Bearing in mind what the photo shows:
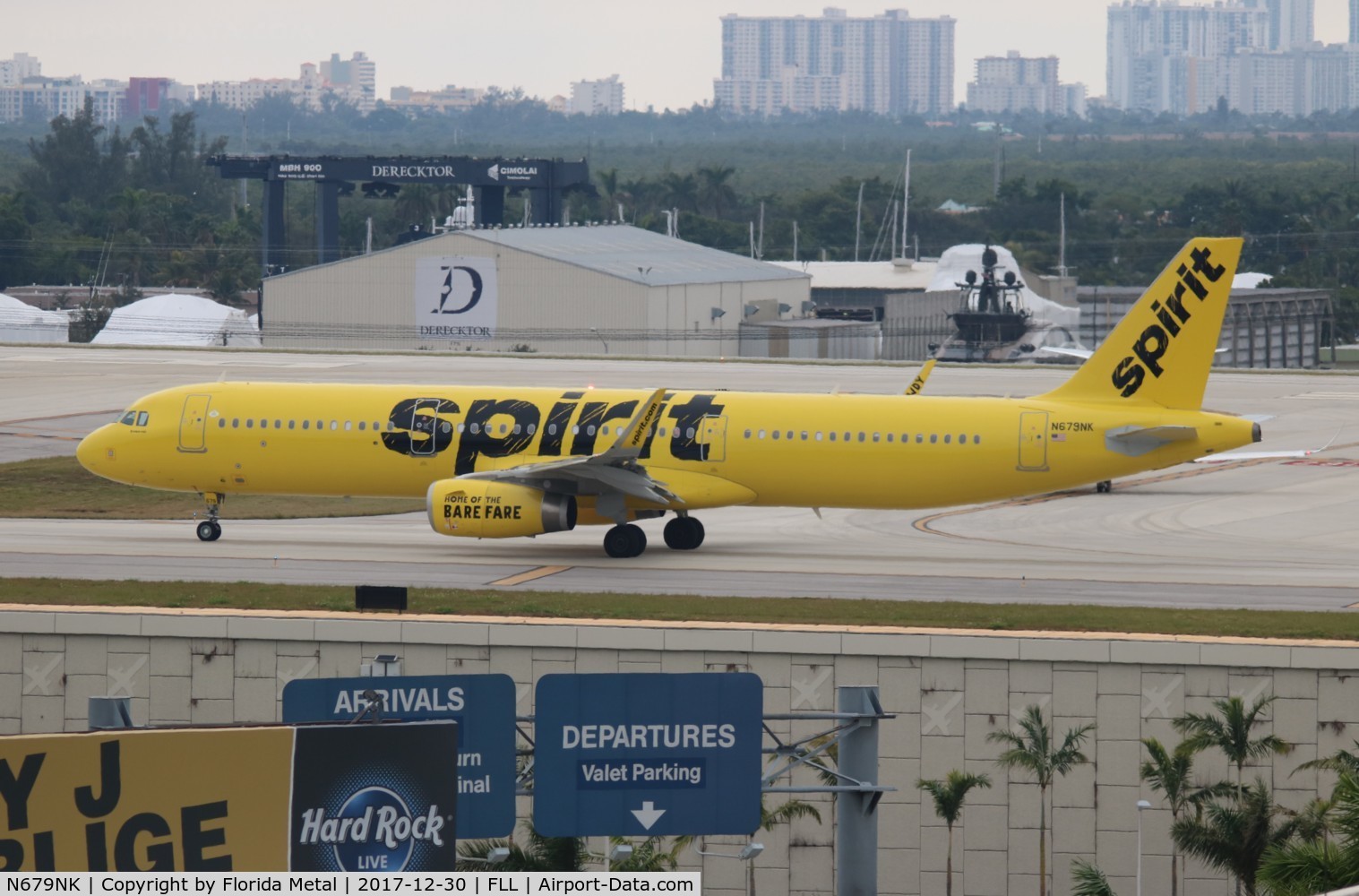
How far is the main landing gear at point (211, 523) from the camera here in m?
45.5

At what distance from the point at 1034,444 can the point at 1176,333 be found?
409cm

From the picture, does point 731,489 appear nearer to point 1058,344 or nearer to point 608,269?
point 608,269

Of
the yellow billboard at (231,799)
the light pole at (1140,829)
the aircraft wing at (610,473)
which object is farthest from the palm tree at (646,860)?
the aircraft wing at (610,473)

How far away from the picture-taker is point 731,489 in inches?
1726

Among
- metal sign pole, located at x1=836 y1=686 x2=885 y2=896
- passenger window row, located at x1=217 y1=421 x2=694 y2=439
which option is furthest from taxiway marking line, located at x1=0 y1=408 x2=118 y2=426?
metal sign pole, located at x1=836 y1=686 x2=885 y2=896

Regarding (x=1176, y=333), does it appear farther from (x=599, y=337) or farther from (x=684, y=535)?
(x=599, y=337)

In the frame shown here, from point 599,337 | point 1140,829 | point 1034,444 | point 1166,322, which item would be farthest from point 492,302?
point 1140,829

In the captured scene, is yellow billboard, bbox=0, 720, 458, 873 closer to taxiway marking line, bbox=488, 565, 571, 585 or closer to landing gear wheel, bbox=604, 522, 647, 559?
taxiway marking line, bbox=488, 565, 571, 585

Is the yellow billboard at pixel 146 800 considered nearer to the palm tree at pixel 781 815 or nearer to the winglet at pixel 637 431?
the palm tree at pixel 781 815

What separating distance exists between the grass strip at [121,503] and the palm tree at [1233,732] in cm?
2977

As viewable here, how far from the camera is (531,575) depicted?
39875 millimetres

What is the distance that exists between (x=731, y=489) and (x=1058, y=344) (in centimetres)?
9105

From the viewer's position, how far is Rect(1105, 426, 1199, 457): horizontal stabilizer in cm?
4194

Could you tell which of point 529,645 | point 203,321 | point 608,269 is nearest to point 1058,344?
point 608,269
